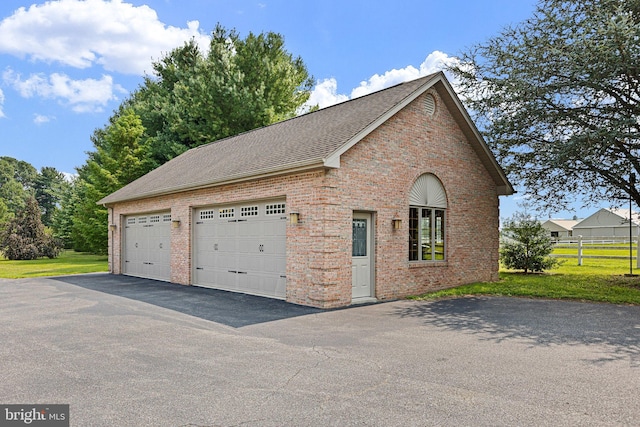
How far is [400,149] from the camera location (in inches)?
450

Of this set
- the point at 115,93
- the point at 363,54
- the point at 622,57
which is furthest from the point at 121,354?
the point at 115,93

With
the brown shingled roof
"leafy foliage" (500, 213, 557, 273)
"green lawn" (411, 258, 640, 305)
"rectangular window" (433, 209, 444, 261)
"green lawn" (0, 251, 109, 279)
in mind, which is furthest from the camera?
"green lawn" (0, 251, 109, 279)

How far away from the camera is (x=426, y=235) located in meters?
12.4

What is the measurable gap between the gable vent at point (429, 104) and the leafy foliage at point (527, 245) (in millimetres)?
7940

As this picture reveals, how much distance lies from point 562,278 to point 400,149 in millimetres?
8531

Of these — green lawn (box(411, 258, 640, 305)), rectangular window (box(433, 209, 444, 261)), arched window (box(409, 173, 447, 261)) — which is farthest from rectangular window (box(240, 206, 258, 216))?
rectangular window (box(433, 209, 444, 261))

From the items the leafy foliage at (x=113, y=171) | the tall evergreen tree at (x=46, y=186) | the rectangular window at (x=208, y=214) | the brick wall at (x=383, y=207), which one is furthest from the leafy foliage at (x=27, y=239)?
the tall evergreen tree at (x=46, y=186)

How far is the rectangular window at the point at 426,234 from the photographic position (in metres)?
12.0

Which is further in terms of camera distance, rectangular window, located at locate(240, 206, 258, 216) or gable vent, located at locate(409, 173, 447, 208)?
gable vent, located at locate(409, 173, 447, 208)

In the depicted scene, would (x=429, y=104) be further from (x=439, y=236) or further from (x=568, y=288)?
(x=568, y=288)

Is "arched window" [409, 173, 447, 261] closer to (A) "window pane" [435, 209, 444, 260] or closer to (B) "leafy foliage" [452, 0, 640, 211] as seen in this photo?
(A) "window pane" [435, 209, 444, 260]

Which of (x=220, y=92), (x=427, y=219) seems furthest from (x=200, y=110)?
(x=427, y=219)

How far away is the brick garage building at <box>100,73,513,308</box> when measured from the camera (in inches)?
388

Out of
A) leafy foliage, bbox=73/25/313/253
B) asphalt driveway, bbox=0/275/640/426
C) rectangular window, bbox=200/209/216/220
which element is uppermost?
leafy foliage, bbox=73/25/313/253
